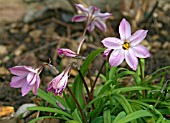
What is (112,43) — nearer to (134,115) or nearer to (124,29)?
(124,29)

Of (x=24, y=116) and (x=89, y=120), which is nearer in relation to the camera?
(x=89, y=120)

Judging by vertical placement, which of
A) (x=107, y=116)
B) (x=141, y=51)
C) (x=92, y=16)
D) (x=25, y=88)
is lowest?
(x=107, y=116)

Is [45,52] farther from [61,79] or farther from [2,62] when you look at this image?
[61,79]

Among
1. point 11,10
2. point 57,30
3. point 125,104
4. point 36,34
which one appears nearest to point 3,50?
point 36,34

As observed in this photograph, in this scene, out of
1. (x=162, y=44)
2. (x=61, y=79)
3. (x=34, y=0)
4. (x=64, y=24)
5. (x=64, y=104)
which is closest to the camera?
(x=61, y=79)

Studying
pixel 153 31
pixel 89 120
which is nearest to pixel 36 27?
pixel 153 31
